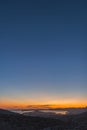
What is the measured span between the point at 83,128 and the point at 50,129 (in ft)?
18.4

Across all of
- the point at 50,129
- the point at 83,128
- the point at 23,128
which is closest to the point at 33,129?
the point at 23,128

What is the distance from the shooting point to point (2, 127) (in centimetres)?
4662

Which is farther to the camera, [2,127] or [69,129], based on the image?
[2,127]

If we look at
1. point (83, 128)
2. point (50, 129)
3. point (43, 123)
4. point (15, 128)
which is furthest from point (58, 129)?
point (43, 123)

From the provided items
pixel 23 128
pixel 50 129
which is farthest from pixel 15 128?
pixel 50 129

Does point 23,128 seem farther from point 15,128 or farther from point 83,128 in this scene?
point 83,128

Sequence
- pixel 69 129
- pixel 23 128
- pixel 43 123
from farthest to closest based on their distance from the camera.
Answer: pixel 43 123
pixel 23 128
pixel 69 129

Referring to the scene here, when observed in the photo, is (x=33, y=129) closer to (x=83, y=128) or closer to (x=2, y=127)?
(x=2, y=127)

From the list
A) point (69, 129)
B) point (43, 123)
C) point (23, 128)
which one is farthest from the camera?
point (43, 123)

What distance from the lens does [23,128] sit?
4650 cm

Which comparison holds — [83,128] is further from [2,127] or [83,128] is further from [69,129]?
[2,127]

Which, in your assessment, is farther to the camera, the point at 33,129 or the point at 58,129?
the point at 33,129

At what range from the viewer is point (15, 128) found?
46.6 meters

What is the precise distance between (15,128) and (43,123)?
10712 mm
